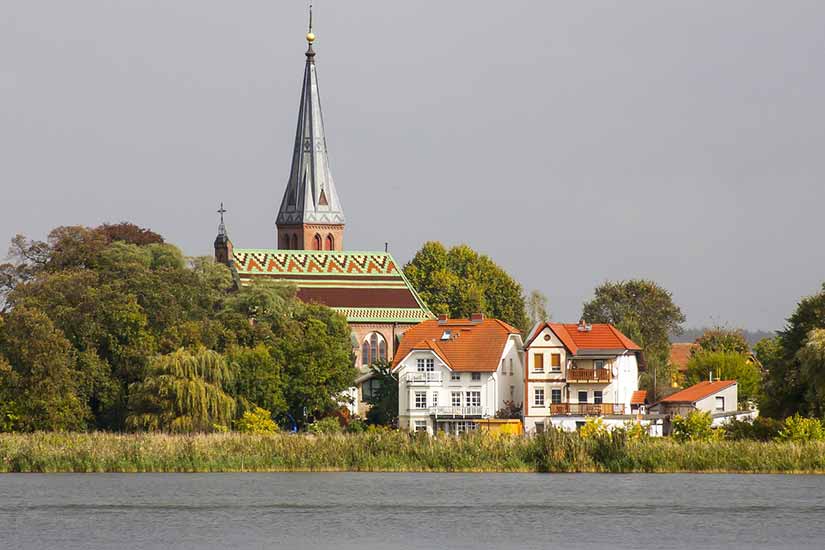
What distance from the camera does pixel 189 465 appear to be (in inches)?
2598

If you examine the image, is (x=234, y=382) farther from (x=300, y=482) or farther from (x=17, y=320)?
(x=300, y=482)

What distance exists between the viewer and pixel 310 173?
500 ft

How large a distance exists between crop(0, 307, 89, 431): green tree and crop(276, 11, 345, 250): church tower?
7127 cm

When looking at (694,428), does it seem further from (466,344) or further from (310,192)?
(310,192)

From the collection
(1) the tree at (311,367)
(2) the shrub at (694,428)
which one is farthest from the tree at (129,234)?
(2) the shrub at (694,428)

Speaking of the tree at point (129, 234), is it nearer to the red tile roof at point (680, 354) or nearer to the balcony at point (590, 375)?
the balcony at point (590, 375)

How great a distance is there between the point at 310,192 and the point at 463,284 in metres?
20.5

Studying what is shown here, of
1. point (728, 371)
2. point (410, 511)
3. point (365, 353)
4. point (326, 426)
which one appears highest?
point (365, 353)

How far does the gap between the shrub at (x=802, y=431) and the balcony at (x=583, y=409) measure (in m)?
26.7

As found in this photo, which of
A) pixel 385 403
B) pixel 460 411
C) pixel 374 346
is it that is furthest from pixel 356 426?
pixel 374 346

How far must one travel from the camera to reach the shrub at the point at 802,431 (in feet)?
220

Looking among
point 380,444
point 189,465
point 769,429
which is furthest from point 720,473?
point 189,465

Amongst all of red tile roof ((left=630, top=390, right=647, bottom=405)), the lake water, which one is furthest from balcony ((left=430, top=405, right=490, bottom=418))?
the lake water

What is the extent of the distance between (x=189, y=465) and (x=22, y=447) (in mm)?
6148
